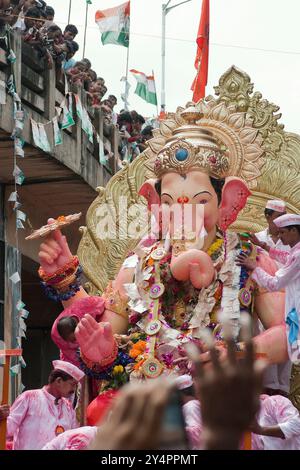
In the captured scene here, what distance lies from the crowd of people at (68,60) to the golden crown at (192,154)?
14.1ft

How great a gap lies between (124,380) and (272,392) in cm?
85

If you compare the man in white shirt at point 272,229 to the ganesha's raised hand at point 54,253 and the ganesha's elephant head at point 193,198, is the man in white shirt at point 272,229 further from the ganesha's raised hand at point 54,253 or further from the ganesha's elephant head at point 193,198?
the ganesha's raised hand at point 54,253

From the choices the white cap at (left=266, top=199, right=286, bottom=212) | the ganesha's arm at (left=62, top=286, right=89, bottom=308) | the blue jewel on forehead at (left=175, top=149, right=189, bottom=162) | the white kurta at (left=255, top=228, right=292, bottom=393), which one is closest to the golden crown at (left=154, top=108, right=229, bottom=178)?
the blue jewel on forehead at (left=175, top=149, right=189, bottom=162)

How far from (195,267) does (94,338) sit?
27.2 inches

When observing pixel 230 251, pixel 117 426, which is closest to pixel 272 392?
pixel 230 251

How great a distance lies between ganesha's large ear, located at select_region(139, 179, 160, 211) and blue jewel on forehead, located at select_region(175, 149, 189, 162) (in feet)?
1.00

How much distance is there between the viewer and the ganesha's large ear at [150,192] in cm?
712

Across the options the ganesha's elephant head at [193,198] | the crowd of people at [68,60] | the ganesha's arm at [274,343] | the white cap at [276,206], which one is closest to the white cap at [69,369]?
the ganesha's elephant head at [193,198]

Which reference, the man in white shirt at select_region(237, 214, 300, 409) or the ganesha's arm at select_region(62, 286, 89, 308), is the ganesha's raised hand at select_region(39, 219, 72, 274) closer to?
the ganesha's arm at select_region(62, 286, 89, 308)

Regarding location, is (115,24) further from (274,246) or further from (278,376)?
(278,376)

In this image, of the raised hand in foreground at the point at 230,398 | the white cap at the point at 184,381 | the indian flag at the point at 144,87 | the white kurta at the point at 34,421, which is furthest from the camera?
the indian flag at the point at 144,87

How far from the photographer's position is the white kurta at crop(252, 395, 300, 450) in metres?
5.60

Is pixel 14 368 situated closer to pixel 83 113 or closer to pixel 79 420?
pixel 83 113

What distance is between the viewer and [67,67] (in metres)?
12.7
